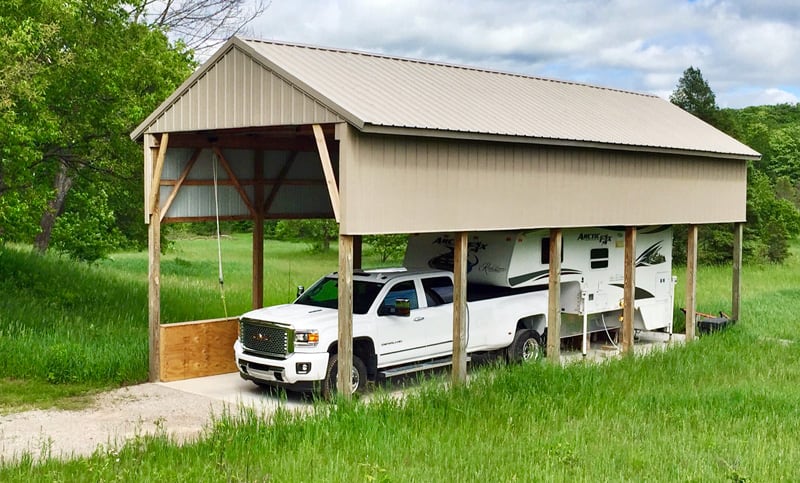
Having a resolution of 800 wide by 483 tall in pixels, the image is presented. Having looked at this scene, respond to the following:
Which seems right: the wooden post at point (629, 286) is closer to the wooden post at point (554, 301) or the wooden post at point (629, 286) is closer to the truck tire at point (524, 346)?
the truck tire at point (524, 346)

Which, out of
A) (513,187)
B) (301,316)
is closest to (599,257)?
(513,187)

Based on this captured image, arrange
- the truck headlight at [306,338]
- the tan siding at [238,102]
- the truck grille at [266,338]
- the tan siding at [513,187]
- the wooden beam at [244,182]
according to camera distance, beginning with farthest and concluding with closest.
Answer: the wooden beam at [244,182], the truck grille at [266,338], the truck headlight at [306,338], the tan siding at [238,102], the tan siding at [513,187]

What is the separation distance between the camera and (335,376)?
45.5 ft

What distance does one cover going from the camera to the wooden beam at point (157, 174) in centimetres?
1546

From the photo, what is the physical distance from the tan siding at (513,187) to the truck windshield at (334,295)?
1.79 m

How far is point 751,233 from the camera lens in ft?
144

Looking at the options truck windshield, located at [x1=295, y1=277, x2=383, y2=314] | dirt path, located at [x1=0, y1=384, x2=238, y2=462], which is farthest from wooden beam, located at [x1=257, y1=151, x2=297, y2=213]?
dirt path, located at [x1=0, y1=384, x2=238, y2=462]

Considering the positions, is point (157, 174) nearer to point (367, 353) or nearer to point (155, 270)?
point (155, 270)

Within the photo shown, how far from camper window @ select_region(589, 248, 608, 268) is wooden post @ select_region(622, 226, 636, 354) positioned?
0.87 metres

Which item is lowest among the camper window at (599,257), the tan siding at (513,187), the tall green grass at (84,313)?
the tall green grass at (84,313)

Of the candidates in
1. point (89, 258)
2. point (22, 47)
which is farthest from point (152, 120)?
point (89, 258)

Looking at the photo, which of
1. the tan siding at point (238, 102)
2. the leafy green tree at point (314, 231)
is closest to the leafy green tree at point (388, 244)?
the leafy green tree at point (314, 231)

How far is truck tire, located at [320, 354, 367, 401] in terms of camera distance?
44.8 ft

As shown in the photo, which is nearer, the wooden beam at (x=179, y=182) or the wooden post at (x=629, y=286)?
the wooden beam at (x=179, y=182)
